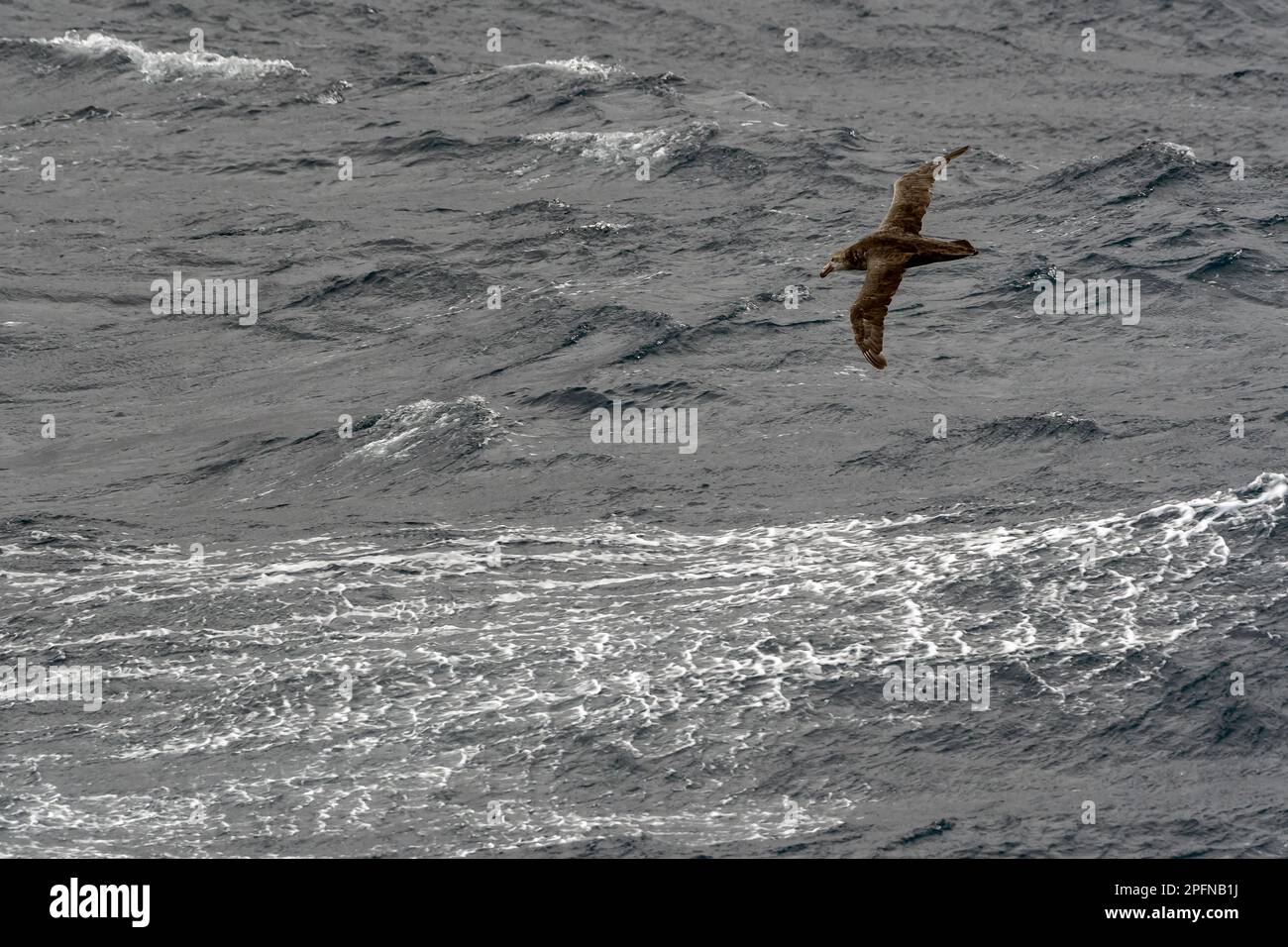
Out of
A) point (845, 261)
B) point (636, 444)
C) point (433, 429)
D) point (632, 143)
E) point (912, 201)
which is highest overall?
point (632, 143)

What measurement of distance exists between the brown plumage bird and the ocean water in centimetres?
881

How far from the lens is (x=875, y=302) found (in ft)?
117

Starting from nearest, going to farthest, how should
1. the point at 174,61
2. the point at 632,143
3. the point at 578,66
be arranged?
1. the point at 632,143
2. the point at 578,66
3. the point at 174,61

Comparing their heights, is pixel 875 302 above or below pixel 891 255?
below

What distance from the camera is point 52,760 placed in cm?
4034

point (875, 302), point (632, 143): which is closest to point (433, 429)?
point (875, 302)

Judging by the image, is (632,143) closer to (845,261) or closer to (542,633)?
(542,633)

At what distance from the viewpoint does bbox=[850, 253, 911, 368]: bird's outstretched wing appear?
3409cm

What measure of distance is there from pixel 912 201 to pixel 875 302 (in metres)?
4.11

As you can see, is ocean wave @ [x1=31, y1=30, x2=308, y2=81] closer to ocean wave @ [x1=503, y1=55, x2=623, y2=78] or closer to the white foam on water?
ocean wave @ [x1=503, y1=55, x2=623, y2=78]

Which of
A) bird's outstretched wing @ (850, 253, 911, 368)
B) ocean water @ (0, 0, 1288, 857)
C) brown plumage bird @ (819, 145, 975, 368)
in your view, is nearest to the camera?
bird's outstretched wing @ (850, 253, 911, 368)

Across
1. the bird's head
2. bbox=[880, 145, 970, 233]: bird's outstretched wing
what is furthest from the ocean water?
bbox=[880, 145, 970, 233]: bird's outstretched wing

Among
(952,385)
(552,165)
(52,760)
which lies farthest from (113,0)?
(52,760)
